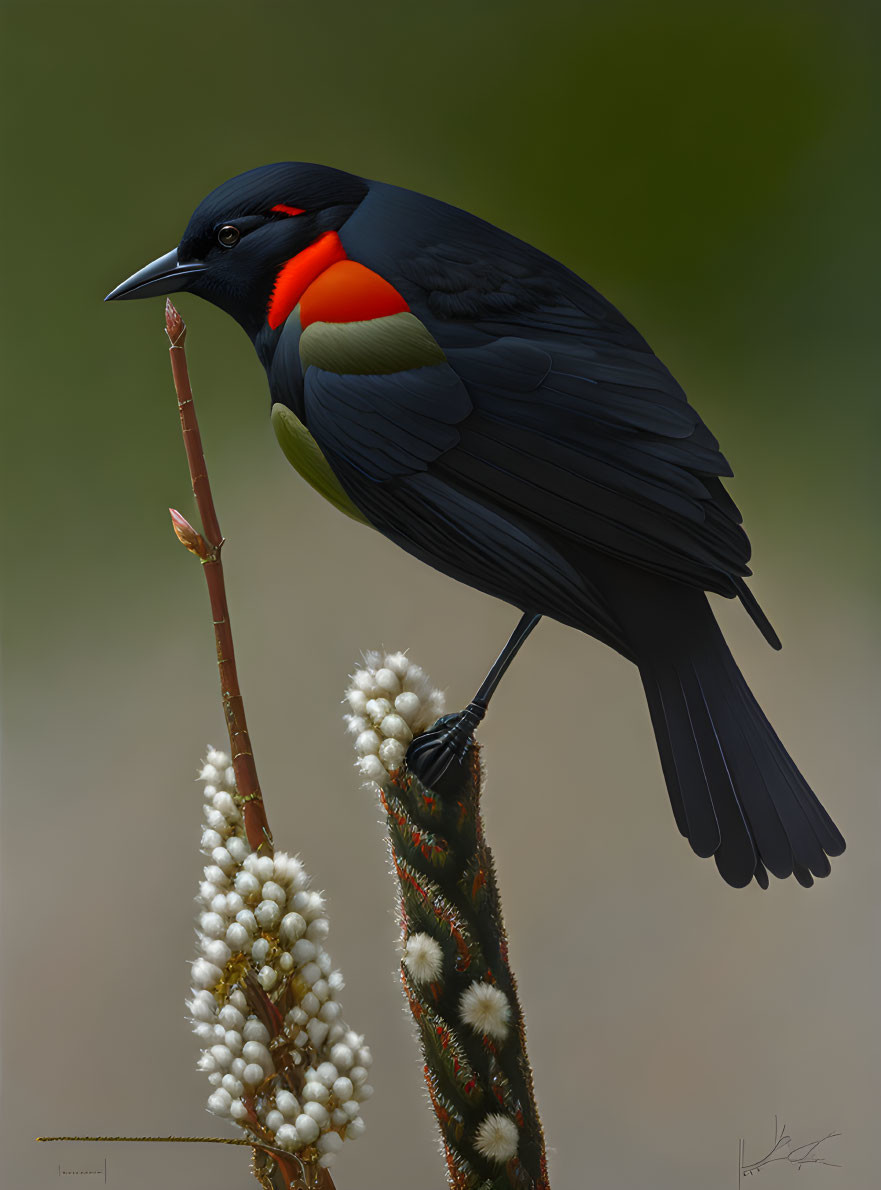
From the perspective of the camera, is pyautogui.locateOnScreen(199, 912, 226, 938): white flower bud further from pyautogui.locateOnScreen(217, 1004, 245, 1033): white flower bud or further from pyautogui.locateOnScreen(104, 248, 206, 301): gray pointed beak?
pyautogui.locateOnScreen(104, 248, 206, 301): gray pointed beak

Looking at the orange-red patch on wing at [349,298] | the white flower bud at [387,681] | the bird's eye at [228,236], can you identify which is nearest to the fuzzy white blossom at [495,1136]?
the white flower bud at [387,681]

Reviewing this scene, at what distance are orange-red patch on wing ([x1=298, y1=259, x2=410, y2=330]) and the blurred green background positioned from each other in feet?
0.47

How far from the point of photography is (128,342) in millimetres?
1082

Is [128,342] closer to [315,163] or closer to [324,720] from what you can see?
[315,163]

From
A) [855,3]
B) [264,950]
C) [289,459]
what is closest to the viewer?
[264,950]

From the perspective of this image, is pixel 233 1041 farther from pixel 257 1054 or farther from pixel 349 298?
pixel 349 298

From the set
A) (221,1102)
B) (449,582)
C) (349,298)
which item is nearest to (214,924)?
(221,1102)

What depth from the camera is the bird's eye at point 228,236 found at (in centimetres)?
97

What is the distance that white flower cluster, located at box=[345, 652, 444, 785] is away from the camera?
2.89ft

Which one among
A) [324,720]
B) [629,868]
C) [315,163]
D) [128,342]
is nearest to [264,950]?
[324,720]

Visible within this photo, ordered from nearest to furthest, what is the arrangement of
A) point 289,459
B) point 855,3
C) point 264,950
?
1. point 264,950
2. point 289,459
3. point 855,3

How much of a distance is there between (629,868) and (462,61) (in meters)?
0.85

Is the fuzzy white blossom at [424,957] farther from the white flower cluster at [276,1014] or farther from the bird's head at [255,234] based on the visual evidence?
the bird's head at [255,234]

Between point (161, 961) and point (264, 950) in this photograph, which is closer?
point (264, 950)
